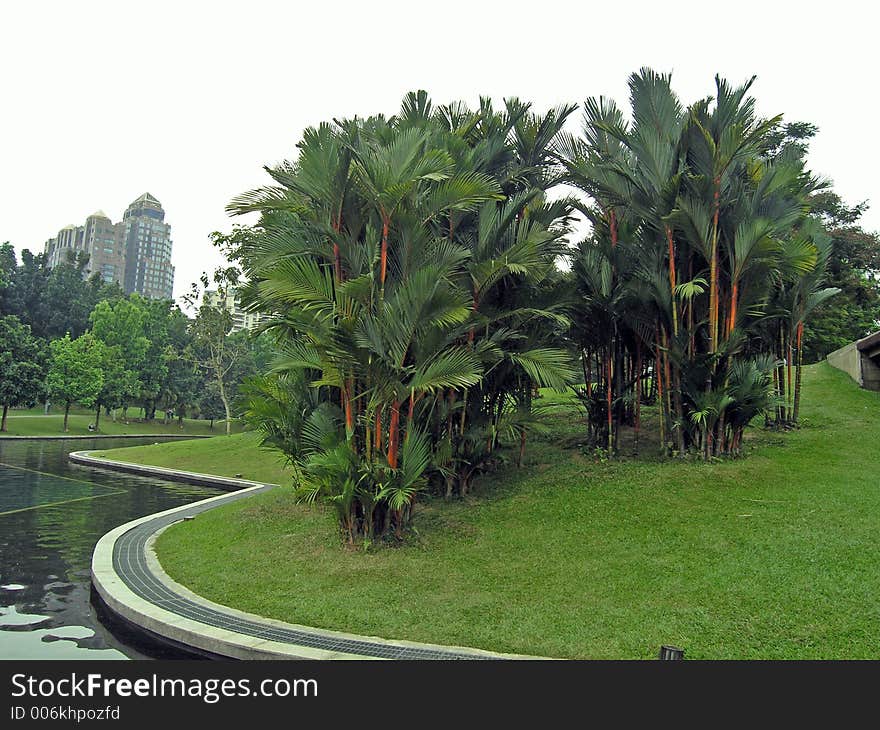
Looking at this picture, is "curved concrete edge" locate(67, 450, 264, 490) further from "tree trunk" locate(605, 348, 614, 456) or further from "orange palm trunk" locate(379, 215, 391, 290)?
"orange palm trunk" locate(379, 215, 391, 290)

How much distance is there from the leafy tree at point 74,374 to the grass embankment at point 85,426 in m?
1.57

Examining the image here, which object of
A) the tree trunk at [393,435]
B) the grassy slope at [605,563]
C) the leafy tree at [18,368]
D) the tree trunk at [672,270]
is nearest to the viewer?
the grassy slope at [605,563]

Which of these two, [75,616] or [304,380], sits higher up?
[304,380]

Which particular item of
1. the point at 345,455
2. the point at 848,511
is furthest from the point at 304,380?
the point at 848,511

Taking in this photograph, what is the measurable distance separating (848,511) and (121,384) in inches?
1633

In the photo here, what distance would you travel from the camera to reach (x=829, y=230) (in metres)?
24.7

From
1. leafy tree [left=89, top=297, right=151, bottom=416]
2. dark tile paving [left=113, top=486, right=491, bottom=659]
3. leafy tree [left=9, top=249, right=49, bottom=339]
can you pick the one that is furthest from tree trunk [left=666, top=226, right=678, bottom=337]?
leafy tree [left=9, top=249, right=49, bottom=339]

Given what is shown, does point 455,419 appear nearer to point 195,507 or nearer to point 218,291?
point 195,507

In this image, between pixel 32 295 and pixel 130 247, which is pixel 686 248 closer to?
pixel 32 295

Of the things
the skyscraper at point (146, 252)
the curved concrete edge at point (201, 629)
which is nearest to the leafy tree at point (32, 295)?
the curved concrete edge at point (201, 629)

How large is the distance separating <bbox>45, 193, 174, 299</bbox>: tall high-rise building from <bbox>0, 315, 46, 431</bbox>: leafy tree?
336 ft

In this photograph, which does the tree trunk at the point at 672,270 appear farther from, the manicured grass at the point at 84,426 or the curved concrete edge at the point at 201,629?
the manicured grass at the point at 84,426

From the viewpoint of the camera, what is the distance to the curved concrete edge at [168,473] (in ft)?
56.7

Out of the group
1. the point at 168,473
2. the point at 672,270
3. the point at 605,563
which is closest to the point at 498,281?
the point at 672,270
